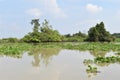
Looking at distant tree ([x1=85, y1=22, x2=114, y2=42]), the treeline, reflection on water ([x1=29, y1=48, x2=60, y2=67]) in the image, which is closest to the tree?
the treeline

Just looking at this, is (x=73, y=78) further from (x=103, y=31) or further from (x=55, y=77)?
(x=103, y=31)

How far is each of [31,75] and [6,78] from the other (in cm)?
102

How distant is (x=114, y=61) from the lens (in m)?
13.7

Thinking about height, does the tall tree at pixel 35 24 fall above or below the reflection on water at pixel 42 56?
above

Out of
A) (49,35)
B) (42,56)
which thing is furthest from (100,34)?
(42,56)

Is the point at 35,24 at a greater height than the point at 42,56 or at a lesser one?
greater

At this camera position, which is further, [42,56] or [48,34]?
[48,34]

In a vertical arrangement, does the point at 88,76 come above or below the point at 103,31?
below

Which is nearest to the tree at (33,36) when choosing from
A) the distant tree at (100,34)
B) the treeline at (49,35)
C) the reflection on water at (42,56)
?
the treeline at (49,35)

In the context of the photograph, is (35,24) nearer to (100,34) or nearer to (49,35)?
(49,35)

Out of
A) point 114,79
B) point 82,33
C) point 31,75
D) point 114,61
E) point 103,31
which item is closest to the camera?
point 114,79

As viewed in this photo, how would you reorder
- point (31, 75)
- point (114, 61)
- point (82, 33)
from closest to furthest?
point (31, 75) < point (114, 61) < point (82, 33)

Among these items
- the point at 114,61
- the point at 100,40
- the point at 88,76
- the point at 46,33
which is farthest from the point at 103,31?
the point at 88,76

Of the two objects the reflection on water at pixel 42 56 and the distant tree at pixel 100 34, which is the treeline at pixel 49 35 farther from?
the reflection on water at pixel 42 56
